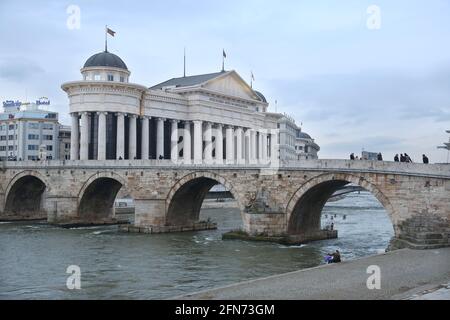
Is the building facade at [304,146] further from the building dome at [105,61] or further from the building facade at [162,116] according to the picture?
the building dome at [105,61]

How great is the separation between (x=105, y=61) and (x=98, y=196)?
18.4 metres

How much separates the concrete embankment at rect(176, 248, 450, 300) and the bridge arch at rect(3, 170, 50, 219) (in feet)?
110

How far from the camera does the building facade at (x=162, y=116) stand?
54.0m

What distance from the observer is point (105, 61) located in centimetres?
5672

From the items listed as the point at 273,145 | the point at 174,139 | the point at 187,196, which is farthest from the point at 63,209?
the point at 273,145

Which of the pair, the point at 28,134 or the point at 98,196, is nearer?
the point at 98,196

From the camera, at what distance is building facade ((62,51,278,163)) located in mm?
53969

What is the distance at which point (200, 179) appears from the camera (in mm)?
36125

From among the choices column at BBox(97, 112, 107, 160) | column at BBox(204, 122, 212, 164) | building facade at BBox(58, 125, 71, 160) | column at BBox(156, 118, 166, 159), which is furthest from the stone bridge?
building facade at BBox(58, 125, 71, 160)

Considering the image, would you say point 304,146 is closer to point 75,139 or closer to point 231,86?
point 231,86

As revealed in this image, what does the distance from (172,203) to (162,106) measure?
81.3ft

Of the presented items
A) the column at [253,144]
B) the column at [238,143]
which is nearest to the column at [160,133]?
the column at [238,143]

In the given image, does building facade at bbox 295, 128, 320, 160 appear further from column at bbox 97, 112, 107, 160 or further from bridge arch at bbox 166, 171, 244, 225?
bridge arch at bbox 166, 171, 244, 225
